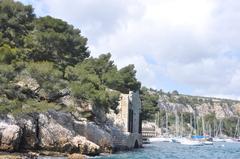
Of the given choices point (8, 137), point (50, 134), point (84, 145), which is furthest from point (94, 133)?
point (8, 137)

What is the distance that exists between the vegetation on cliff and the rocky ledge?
4.39 ft

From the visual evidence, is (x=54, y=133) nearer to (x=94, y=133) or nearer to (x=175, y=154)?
(x=94, y=133)

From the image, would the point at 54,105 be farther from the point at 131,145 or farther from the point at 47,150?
the point at 131,145

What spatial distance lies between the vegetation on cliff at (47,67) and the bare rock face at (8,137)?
1.71 meters

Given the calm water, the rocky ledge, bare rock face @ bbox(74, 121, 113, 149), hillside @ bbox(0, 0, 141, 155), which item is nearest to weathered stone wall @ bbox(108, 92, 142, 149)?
hillside @ bbox(0, 0, 141, 155)

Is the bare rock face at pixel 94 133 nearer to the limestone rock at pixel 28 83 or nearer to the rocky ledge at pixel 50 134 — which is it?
the rocky ledge at pixel 50 134

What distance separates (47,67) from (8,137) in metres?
10.5

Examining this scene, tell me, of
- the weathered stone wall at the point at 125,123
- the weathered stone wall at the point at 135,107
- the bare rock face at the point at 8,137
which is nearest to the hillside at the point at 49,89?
the bare rock face at the point at 8,137

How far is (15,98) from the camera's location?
4684 cm

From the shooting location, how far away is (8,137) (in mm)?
41969

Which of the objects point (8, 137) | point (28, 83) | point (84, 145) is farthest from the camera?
point (28, 83)

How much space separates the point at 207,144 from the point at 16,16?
65456 mm

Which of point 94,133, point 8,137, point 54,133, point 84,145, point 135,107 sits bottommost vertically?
point 84,145

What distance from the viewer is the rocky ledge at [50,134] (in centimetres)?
4247
